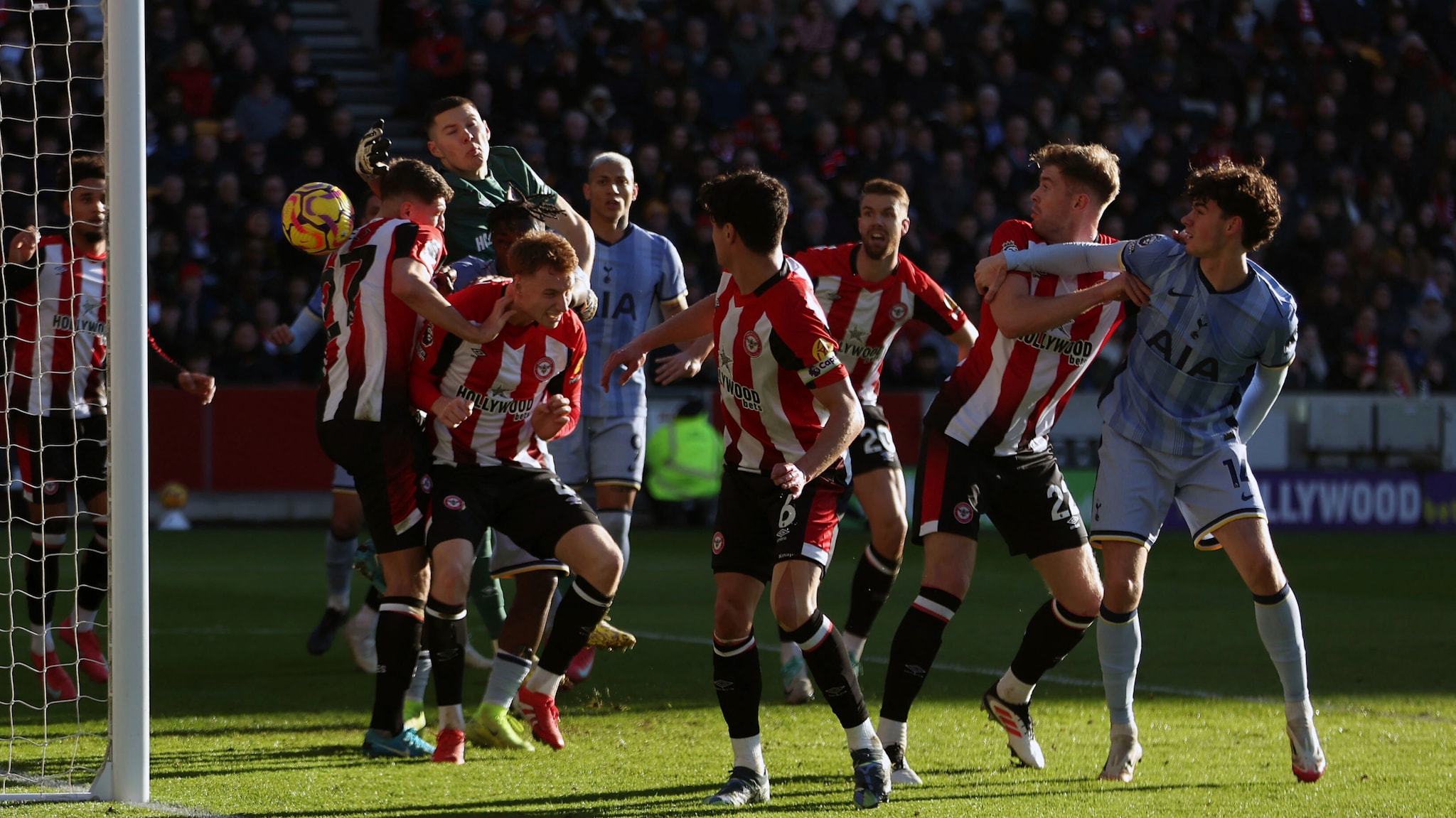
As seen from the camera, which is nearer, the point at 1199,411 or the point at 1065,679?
the point at 1199,411

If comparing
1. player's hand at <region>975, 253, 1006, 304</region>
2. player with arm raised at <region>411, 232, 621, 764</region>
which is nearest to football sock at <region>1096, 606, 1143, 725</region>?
player's hand at <region>975, 253, 1006, 304</region>

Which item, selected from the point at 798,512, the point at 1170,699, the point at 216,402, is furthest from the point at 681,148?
the point at 798,512

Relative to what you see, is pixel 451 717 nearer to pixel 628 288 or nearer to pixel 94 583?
pixel 628 288

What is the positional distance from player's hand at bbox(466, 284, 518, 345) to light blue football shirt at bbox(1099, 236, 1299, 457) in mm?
1938

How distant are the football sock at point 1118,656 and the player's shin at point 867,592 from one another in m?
1.39

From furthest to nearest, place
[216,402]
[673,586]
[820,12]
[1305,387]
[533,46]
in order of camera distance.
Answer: [820,12] < [533,46] < [1305,387] < [216,402] < [673,586]

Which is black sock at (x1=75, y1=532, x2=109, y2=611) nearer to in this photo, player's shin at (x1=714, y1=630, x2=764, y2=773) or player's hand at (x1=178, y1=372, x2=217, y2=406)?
player's hand at (x1=178, y1=372, x2=217, y2=406)

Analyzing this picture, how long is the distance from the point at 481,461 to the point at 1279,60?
17799mm

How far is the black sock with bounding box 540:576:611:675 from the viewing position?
552cm

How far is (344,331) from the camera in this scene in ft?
18.3

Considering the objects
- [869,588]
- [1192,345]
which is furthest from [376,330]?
[1192,345]

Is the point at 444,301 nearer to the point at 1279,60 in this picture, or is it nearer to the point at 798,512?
the point at 798,512

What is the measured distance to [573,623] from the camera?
218 inches

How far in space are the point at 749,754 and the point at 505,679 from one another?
1.18 meters
